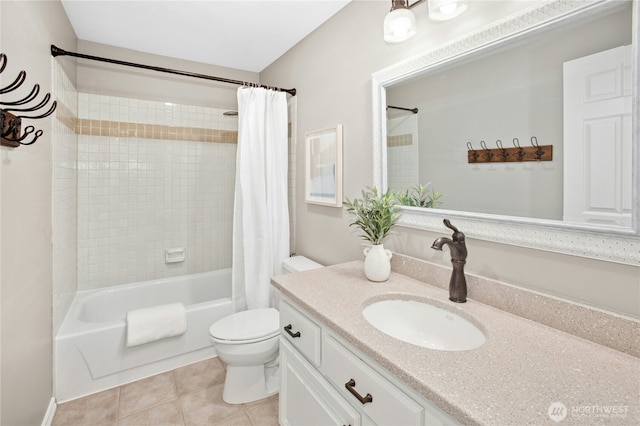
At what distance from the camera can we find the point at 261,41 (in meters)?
2.51

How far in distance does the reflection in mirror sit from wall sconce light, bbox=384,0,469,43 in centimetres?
18

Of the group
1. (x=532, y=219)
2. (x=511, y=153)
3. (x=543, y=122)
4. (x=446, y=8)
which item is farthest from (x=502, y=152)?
(x=446, y=8)

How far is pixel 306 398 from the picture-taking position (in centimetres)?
131

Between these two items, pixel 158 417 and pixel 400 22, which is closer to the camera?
pixel 400 22

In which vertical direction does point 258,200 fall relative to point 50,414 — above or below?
above

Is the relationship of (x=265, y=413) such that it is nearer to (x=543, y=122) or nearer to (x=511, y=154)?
(x=511, y=154)

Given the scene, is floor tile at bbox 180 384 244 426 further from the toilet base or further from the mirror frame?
the mirror frame

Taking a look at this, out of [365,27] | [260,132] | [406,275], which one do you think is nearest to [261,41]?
[260,132]

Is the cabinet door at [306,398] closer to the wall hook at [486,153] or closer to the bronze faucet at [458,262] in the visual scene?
the bronze faucet at [458,262]

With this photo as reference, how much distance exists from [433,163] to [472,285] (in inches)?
22.1

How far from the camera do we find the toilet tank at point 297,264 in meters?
2.25

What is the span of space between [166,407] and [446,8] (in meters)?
2.49

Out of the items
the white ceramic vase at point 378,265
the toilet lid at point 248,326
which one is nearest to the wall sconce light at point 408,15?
the white ceramic vase at point 378,265
